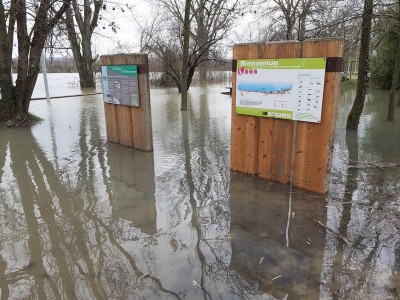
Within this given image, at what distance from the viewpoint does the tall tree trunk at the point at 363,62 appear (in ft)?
27.1

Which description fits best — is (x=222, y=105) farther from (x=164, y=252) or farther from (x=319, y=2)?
(x=164, y=252)

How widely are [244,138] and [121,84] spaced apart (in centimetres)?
310

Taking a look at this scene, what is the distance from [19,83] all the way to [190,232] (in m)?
8.91

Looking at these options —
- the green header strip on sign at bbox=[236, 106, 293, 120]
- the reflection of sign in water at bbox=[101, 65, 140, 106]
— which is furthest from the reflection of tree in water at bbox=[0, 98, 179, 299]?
the green header strip on sign at bbox=[236, 106, 293, 120]

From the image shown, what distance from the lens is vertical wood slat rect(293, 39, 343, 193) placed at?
14.3 ft

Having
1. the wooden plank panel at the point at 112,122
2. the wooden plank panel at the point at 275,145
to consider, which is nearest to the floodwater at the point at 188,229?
the wooden plank panel at the point at 275,145

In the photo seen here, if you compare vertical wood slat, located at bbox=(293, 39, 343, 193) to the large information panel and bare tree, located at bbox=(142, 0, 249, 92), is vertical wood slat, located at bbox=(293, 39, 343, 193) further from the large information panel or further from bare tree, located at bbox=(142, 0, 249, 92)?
bare tree, located at bbox=(142, 0, 249, 92)

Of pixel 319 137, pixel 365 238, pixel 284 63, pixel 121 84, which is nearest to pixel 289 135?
pixel 319 137

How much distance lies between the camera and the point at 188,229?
3.94 m

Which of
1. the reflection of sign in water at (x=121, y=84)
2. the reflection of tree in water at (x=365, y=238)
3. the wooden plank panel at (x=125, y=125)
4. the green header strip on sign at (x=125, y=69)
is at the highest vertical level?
the green header strip on sign at (x=125, y=69)

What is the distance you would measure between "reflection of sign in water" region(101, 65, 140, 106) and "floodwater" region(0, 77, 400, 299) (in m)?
1.11

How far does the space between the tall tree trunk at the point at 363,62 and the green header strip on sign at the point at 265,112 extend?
16.1 ft

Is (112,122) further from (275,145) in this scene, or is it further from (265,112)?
(275,145)

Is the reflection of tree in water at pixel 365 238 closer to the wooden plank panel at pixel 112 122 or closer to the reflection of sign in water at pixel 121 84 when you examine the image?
the reflection of sign in water at pixel 121 84
